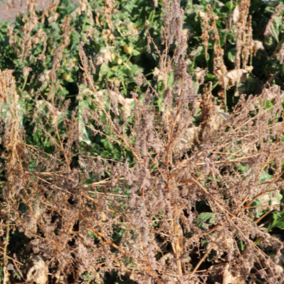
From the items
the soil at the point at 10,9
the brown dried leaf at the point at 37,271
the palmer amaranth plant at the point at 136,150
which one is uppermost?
the soil at the point at 10,9

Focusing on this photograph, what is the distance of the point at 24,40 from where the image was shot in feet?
8.09

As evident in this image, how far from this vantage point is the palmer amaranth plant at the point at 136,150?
169 centimetres

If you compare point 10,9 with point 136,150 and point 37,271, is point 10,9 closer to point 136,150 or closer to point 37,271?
point 136,150

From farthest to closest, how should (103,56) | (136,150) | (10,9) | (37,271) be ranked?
1. (103,56)
2. (10,9)
3. (37,271)
4. (136,150)

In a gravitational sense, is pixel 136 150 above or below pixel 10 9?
below

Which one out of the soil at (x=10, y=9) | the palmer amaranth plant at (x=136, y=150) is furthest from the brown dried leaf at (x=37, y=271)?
the soil at (x=10, y=9)

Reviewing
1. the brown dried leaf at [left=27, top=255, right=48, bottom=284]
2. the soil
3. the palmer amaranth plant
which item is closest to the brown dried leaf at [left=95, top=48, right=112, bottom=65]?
the palmer amaranth plant

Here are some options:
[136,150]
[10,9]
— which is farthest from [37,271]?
[10,9]

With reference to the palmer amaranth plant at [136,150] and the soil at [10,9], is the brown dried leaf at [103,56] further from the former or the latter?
the soil at [10,9]

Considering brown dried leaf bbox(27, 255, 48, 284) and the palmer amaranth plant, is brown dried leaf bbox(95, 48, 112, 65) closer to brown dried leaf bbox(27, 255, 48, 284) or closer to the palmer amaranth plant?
the palmer amaranth plant

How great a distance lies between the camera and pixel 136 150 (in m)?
1.75

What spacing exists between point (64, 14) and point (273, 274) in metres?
2.29

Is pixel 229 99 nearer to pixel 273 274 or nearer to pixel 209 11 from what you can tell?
pixel 209 11

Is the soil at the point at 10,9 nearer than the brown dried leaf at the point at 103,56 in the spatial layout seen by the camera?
Yes
